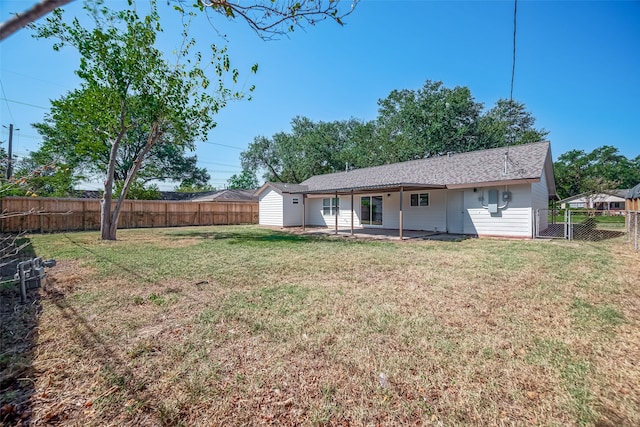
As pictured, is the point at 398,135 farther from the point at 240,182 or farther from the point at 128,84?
the point at 240,182

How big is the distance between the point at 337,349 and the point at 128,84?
12722 mm

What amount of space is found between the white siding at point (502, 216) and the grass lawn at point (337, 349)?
5643 mm

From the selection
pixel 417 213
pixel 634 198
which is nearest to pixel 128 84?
pixel 417 213

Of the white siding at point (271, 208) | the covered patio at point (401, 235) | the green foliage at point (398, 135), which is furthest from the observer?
the green foliage at point (398, 135)

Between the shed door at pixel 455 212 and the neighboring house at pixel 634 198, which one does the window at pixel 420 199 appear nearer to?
the shed door at pixel 455 212

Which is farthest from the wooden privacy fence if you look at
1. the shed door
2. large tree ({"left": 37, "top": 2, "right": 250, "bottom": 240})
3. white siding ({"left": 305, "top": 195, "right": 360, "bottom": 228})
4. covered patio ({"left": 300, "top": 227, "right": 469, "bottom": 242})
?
the shed door

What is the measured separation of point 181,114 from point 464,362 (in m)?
12.9

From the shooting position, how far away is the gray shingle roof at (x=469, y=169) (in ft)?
35.8

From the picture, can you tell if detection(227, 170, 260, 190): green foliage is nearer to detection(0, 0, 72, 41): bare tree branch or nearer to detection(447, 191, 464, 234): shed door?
detection(447, 191, 464, 234): shed door

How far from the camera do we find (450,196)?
12.8m

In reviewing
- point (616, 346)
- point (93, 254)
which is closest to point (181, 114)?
point (93, 254)

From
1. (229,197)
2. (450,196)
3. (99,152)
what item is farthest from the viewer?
(229,197)

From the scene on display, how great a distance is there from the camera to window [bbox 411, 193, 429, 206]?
13859 mm

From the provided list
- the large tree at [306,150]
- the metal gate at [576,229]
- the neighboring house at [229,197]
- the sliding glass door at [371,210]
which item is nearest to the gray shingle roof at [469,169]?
the sliding glass door at [371,210]
